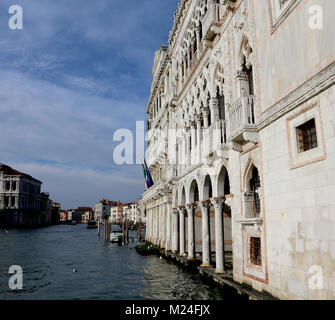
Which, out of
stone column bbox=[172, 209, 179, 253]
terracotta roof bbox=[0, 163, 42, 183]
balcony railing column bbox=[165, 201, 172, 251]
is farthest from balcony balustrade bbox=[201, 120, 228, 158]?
terracotta roof bbox=[0, 163, 42, 183]

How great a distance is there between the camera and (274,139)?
26.2 ft

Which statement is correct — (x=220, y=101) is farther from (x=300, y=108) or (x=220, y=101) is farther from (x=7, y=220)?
(x=7, y=220)

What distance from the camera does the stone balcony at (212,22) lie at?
12188 mm

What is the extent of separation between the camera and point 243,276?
9883mm

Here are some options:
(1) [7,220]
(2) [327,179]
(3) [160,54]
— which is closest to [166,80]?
(3) [160,54]

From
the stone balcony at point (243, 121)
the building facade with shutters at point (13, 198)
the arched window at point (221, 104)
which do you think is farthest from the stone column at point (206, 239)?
the building facade with shutters at point (13, 198)

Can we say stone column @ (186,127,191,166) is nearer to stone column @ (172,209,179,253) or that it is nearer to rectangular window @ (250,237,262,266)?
stone column @ (172,209,179,253)

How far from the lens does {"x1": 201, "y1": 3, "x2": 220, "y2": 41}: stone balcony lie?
1219 cm

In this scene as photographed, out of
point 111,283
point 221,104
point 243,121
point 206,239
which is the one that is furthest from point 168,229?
point 243,121

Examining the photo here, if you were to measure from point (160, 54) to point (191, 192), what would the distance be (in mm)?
16662

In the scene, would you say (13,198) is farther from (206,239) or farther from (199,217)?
(206,239)

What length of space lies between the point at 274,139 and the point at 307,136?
3.65ft

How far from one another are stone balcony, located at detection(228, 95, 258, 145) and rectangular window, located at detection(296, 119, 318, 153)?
71.8 inches

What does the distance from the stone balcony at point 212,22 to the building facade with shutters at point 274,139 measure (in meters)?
0.04
